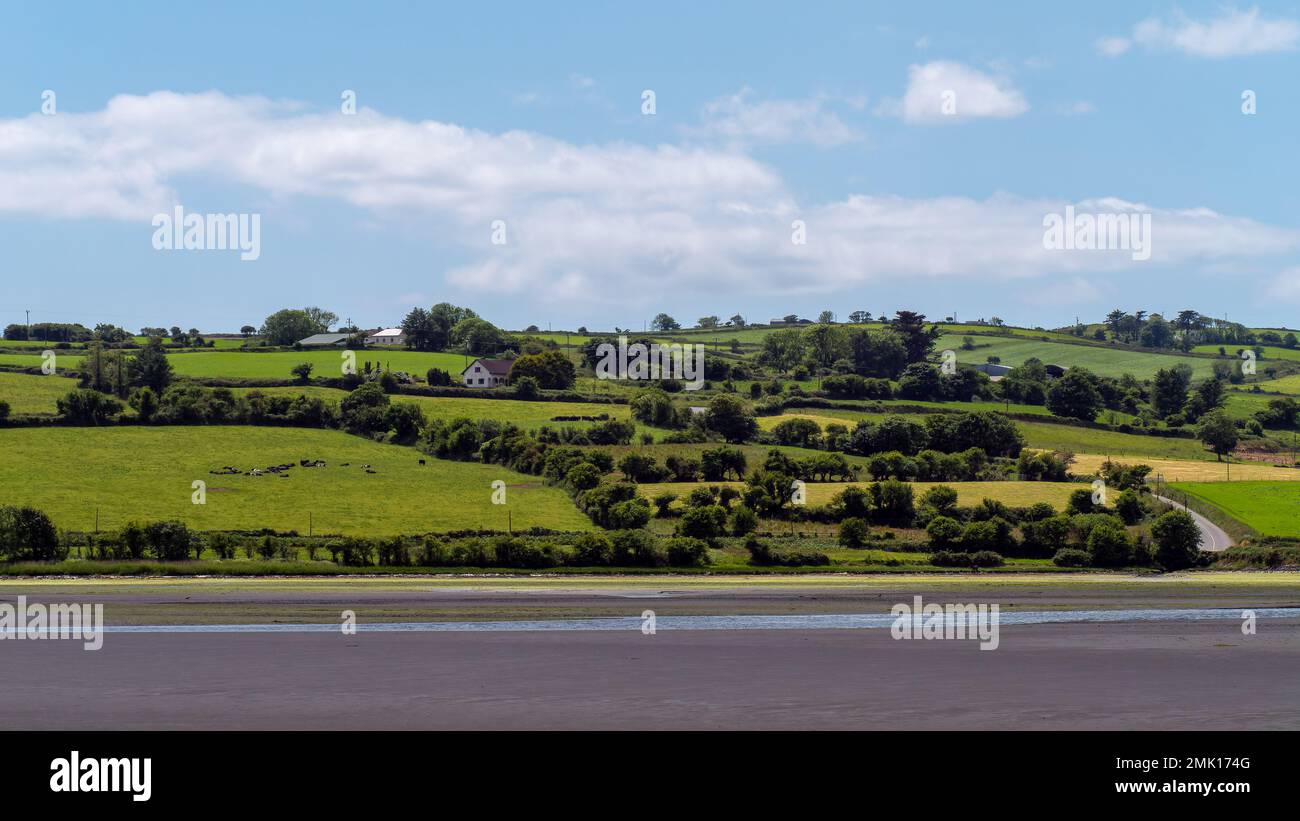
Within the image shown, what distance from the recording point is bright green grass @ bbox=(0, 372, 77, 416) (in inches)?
4941

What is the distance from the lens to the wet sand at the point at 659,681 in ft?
101

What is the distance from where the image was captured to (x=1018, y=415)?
156m

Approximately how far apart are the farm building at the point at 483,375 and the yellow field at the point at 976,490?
2357 inches

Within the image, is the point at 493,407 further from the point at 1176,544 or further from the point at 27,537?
the point at 1176,544

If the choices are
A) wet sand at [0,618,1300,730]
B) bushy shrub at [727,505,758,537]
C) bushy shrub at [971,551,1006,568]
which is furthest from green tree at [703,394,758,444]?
wet sand at [0,618,1300,730]

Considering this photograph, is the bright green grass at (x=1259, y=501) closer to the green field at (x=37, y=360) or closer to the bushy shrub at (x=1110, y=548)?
the bushy shrub at (x=1110, y=548)

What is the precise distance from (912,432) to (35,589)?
292 ft

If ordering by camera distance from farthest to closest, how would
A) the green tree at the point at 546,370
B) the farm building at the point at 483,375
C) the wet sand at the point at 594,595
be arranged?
the farm building at the point at 483,375
the green tree at the point at 546,370
the wet sand at the point at 594,595

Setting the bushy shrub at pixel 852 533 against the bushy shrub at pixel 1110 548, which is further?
the bushy shrub at pixel 852 533

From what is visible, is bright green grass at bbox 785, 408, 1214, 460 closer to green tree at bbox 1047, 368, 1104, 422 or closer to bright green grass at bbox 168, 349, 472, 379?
green tree at bbox 1047, 368, 1104, 422

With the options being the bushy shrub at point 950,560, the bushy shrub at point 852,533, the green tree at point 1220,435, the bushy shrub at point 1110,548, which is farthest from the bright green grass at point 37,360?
the green tree at point 1220,435

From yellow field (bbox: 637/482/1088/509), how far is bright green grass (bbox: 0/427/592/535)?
33.5 ft

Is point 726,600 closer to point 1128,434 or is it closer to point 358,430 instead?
point 358,430
